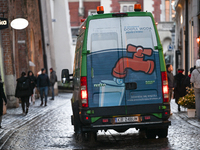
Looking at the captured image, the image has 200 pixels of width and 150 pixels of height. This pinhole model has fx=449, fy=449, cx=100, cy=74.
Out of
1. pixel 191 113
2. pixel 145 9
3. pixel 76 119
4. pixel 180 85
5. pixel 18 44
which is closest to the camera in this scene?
pixel 76 119

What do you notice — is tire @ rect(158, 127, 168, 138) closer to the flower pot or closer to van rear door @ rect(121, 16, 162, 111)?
van rear door @ rect(121, 16, 162, 111)

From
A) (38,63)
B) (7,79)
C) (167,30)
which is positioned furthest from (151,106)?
(167,30)

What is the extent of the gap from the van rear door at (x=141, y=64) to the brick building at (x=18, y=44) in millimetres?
9258

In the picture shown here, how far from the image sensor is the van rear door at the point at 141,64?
28.3 ft

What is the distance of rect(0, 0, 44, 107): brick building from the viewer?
19.7 metres

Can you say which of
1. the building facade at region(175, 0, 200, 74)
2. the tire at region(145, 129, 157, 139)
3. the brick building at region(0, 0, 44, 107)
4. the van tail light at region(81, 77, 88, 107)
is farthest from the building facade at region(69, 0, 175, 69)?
the van tail light at region(81, 77, 88, 107)

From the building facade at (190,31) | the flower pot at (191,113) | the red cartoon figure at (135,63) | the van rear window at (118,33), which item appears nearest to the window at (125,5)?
the building facade at (190,31)

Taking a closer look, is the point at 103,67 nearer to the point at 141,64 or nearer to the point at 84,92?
the point at 84,92

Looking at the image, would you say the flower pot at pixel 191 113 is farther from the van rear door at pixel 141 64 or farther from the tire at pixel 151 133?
the van rear door at pixel 141 64

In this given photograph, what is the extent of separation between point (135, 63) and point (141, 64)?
0.38 ft

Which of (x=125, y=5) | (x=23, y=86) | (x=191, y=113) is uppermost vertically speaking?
(x=125, y=5)

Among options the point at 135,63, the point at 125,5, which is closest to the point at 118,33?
the point at 135,63

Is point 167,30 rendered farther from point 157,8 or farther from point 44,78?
point 44,78

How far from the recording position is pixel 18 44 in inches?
1010
